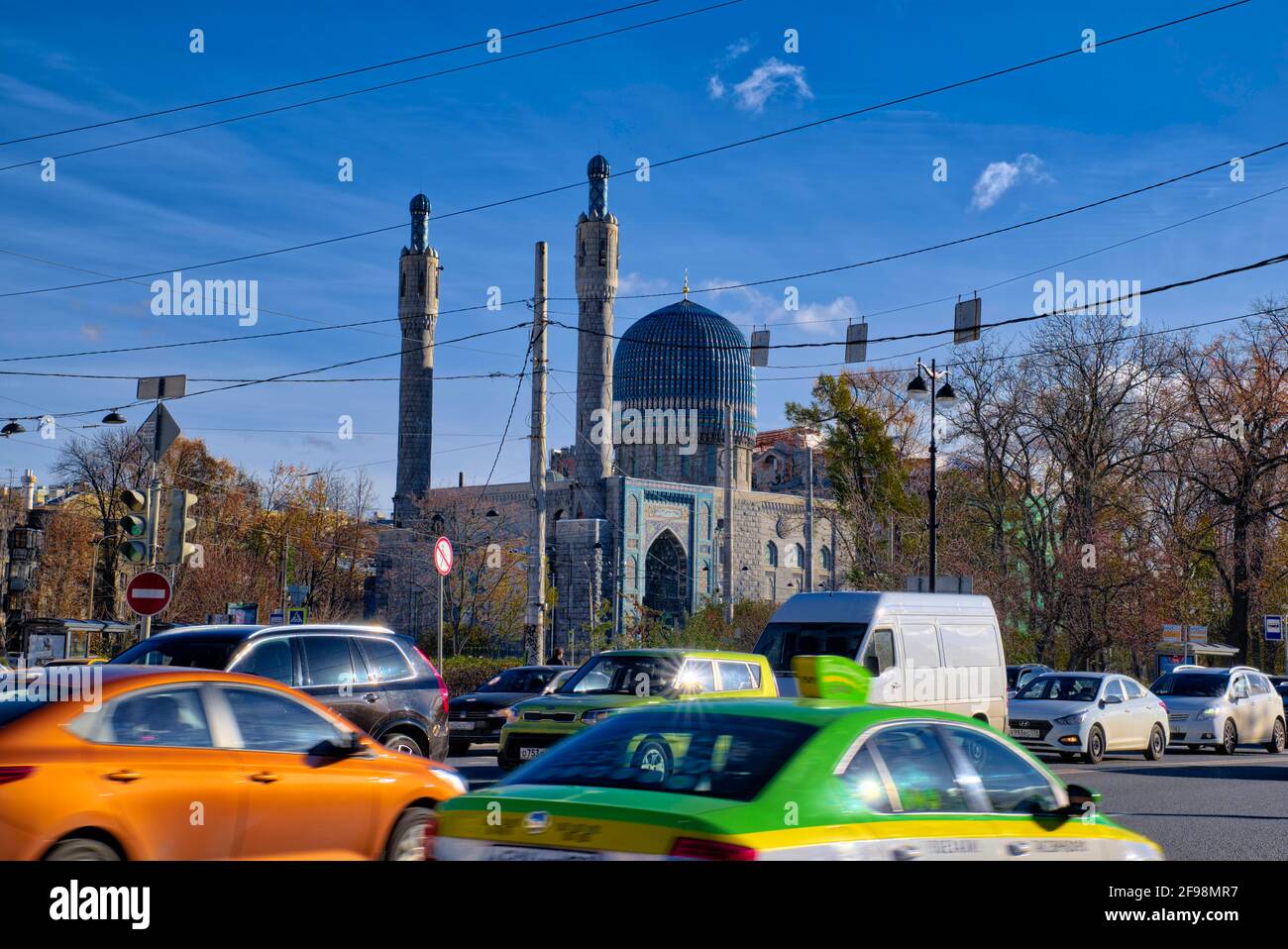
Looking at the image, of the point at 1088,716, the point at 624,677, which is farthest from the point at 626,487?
the point at 624,677

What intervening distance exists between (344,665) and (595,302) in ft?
172

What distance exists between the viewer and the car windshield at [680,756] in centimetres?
560

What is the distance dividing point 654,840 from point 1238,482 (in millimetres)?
40559

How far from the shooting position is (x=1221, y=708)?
2581 cm

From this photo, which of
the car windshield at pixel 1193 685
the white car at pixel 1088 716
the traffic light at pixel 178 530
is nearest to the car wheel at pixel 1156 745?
the white car at pixel 1088 716

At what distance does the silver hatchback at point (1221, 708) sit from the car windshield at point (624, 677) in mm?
13561

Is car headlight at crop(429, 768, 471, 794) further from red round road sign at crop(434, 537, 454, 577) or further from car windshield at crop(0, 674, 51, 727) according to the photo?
red round road sign at crop(434, 537, 454, 577)

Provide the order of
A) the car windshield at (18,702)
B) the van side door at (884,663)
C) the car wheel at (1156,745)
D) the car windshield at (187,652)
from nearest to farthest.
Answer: the car windshield at (18,702) < the car windshield at (187,652) < the van side door at (884,663) < the car wheel at (1156,745)

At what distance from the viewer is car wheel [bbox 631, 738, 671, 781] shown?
5.77m

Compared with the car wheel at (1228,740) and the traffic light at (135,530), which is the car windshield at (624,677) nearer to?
the traffic light at (135,530)

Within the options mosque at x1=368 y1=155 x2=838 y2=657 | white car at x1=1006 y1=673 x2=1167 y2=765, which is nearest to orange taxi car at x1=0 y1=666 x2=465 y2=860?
white car at x1=1006 y1=673 x2=1167 y2=765

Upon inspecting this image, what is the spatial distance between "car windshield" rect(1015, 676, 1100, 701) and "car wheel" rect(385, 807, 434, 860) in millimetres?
16495

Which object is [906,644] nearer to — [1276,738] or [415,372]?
[1276,738]
